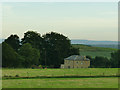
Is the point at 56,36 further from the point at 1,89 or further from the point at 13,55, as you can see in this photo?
the point at 1,89

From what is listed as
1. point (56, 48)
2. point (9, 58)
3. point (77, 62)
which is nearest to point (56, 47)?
point (56, 48)

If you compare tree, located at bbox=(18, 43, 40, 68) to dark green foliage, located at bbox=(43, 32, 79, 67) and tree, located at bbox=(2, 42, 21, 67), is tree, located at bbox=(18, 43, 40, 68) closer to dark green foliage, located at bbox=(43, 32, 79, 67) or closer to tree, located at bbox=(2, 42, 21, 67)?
tree, located at bbox=(2, 42, 21, 67)

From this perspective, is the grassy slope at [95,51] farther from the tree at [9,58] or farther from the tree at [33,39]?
the tree at [9,58]

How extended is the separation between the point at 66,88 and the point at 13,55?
27.1 meters

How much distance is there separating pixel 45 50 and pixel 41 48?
111 centimetres

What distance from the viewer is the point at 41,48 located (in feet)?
186

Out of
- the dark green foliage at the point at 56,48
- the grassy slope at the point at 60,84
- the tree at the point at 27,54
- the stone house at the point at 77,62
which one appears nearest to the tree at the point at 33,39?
the dark green foliage at the point at 56,48

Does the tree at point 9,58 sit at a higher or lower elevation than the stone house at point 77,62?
higher

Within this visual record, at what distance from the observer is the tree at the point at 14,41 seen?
52.8m

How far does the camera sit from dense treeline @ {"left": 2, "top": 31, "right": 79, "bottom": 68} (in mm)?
48750

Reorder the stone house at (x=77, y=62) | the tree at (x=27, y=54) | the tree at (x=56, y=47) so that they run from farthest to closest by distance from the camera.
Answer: the tree at (x=56, y=47) < the stone house at (x=77, y=62) < the tree at (x=27, y=54)

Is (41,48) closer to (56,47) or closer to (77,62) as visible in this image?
(56,47)

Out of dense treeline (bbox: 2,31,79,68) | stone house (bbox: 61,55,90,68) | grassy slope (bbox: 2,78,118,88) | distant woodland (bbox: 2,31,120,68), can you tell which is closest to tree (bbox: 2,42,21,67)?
dense treeline (bbox: 2,31,79,68)

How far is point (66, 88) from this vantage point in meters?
18.3
